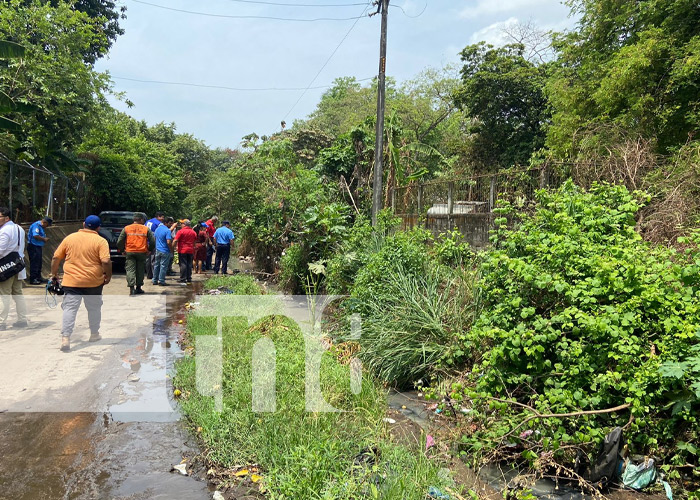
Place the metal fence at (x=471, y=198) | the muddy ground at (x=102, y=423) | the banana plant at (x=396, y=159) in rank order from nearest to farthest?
1. the muddy ground at (x=102, y=423)
2. the metal fence at (x=471, y=198)
3. the banana plant at (x=396, y=159)

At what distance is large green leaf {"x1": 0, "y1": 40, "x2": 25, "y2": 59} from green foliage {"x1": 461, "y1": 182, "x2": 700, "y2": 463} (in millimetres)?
12632

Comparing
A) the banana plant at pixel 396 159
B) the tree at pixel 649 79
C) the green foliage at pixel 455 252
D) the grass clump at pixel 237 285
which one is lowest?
the grass clump at pixel 237 285

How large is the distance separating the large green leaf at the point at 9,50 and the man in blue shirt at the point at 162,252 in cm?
513

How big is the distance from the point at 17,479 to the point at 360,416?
2811 mm

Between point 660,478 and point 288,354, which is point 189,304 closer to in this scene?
point 288,354

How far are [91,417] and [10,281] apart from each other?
14.6 ft

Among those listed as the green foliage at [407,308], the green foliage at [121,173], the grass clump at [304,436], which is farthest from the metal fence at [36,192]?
the green foliage at [407,308]

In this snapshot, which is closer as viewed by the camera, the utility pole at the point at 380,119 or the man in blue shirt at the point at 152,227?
the utility pole at the point at 380,119

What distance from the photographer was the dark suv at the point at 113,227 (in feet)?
48.2

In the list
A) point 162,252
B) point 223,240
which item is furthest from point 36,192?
point 223,240

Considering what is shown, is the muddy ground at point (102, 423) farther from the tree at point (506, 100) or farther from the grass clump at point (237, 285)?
the tree at point (506, 100)

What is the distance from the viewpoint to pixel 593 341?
4.22 metres

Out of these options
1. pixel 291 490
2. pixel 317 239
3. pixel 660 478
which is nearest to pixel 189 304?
pixel 317 239

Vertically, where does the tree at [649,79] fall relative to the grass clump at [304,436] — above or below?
above
